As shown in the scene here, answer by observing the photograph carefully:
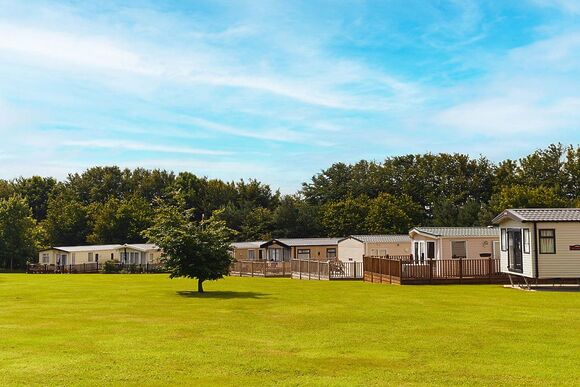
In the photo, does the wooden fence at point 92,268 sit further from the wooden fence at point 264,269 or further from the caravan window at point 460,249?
the caravan window at point 460,249

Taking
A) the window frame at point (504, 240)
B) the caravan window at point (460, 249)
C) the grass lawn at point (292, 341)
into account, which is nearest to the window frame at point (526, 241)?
the window frame at point (504, 240)

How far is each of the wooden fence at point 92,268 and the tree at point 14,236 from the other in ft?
28.2

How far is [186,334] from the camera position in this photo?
48.7ft

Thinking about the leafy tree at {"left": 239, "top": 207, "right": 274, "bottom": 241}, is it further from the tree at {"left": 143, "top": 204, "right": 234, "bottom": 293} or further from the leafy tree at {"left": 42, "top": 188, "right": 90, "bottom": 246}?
the tree at {"left": 143, "top": 204, "right": 234, "bottom": 293}

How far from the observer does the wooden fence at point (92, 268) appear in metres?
62.7

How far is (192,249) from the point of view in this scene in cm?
2803

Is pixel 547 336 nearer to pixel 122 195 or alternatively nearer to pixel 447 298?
pixel 447 298

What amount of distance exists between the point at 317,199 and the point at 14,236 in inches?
1740

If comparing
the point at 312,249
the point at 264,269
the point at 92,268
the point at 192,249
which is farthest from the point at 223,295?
the point at 92,268

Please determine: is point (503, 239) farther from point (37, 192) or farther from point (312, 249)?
point (37, 192)

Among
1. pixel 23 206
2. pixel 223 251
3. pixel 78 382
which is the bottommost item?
pixel 78 382

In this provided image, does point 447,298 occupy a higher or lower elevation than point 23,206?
lower

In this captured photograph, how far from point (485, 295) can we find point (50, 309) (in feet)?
53.9

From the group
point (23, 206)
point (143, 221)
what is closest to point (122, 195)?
point (143, 221)
